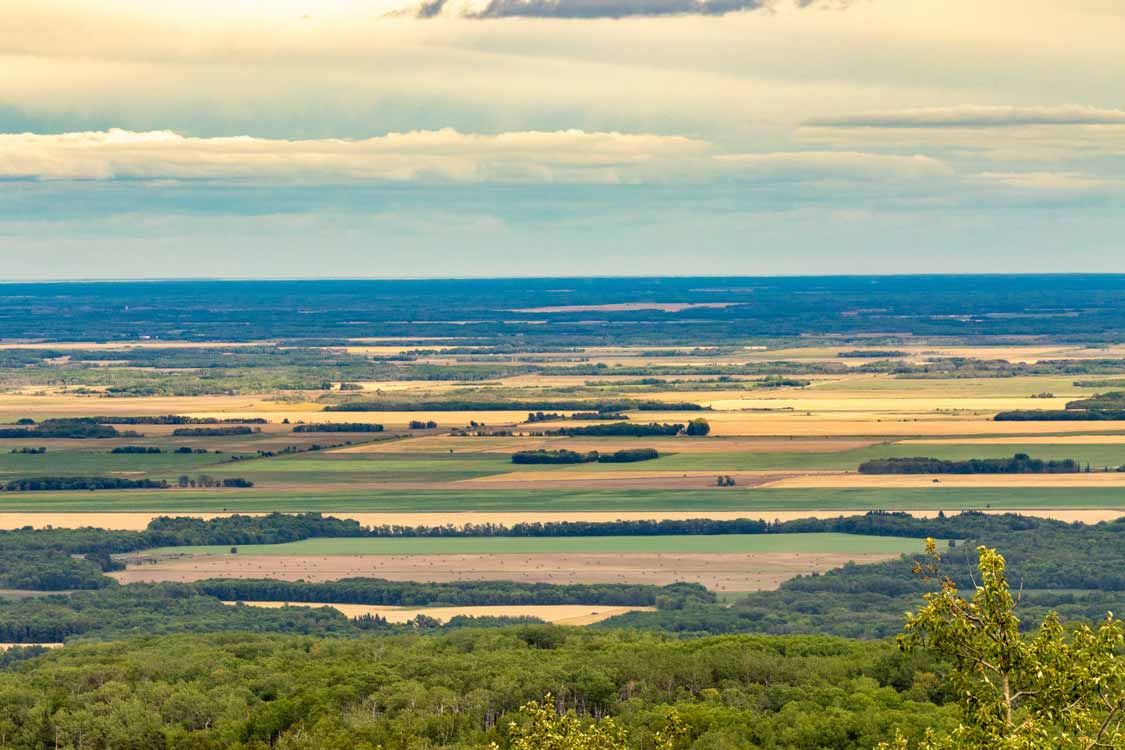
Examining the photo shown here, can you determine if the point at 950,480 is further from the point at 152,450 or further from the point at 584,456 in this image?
the point at 152,450

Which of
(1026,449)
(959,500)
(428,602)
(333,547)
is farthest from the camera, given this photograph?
(1026,449)

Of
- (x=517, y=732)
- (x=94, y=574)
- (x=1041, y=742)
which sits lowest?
(x=94, y=574)

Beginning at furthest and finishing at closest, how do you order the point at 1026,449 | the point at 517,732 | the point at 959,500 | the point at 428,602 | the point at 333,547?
1. the point at 1026,449
2. the point at 959,500
3. the point at 333,547
4. the point at 428,602
5. the point at 517,732

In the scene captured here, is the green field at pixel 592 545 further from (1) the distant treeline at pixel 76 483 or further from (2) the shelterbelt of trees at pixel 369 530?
(1) the distant treeline at pixel 76 483

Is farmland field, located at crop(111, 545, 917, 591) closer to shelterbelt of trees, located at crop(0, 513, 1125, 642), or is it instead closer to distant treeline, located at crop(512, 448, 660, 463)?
shelterbelt of trees, located at crop(0, 513, 1125, 642)

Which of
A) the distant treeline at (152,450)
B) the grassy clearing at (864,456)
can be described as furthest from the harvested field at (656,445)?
the distant treeline at (152,450)

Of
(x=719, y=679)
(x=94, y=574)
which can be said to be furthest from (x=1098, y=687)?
(x=94, y=574)

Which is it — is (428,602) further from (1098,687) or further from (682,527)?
(1098,687)
